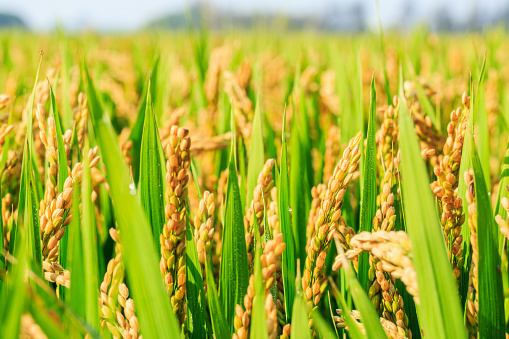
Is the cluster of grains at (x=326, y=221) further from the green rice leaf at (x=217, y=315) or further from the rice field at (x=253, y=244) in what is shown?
the green rice leaf at (x=217, y=315)

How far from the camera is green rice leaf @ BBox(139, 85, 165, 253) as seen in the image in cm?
57

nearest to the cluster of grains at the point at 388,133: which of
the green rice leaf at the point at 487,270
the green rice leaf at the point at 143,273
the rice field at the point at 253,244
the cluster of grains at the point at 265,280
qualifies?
the rice field at the point at 253,244

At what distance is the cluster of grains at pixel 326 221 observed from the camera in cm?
48

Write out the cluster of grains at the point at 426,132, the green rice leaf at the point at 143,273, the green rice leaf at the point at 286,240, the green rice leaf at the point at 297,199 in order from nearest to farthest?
the green rice leaf at the point at 143,273
the green rice leaf at the point at 286,240
the green rice leaf at the point at 297,199
the cluster of grains at the point at 426,132

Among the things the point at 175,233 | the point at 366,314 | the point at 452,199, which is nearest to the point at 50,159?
the point at 175,233

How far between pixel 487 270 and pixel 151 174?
0.45 metres

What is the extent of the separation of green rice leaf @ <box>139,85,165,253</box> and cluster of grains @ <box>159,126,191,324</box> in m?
0.07

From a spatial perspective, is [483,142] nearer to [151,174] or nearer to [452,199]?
[452,199]

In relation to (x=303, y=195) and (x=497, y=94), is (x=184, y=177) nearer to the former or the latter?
(x=303, y=195)

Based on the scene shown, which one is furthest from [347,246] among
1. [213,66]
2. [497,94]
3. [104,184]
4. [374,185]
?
[497,94]

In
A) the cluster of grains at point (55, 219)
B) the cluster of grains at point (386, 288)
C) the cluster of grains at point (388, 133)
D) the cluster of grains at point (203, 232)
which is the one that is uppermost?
the cluster of grains at point (388, 133)

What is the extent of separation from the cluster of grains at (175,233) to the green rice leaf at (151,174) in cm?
7

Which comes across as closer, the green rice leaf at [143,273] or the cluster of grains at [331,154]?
the green rice leaf at [143,273]

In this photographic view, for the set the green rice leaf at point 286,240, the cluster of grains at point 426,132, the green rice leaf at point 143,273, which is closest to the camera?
the green rice leaf at point 143,273
